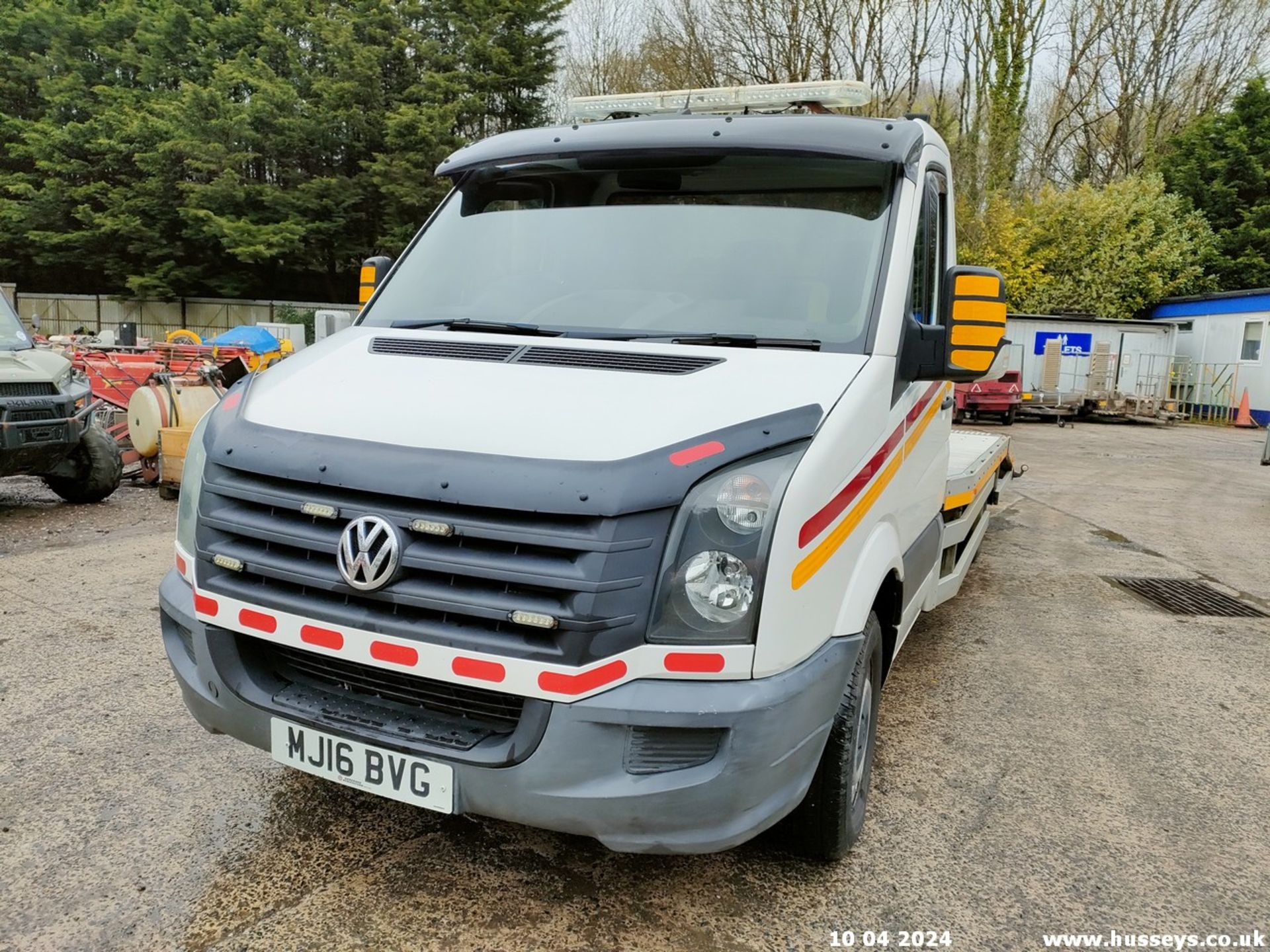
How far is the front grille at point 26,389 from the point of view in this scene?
6.93 m

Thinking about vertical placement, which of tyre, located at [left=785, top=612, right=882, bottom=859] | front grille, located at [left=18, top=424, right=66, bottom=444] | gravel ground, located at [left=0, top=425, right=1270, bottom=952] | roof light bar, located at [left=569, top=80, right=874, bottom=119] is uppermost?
roof light bar, located at [left=569, top=80, right=874, bottom=119]

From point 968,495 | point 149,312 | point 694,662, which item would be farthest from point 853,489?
point 149,312

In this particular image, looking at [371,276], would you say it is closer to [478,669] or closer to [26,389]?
[478,669]

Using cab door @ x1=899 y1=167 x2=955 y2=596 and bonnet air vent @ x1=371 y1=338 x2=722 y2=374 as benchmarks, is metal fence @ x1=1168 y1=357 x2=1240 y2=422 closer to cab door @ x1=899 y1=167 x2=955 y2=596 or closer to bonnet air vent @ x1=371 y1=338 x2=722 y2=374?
cab door @ x1=899 y1=167 x2=955 y2=596

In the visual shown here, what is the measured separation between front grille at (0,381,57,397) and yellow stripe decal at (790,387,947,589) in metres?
6.80

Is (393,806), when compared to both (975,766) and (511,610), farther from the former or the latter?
(975,766)

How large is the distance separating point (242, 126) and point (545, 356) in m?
29.4

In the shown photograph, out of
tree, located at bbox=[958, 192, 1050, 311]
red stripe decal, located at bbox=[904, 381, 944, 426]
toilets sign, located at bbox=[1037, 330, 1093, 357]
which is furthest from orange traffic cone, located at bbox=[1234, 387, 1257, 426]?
red stripe decal, located at bbox=[904, 381, 944, 426]

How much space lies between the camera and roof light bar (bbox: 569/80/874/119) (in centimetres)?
398

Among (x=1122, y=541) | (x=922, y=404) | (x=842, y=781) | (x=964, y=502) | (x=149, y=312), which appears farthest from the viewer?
(x=149, y=312)

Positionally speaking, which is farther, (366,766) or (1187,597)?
(1187,597)

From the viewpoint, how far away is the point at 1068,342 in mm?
23406

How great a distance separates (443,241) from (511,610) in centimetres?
203

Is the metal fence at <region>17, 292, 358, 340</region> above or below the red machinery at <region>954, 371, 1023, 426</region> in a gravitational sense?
above
